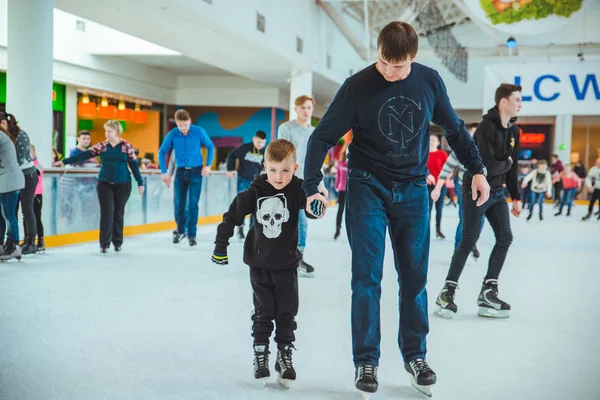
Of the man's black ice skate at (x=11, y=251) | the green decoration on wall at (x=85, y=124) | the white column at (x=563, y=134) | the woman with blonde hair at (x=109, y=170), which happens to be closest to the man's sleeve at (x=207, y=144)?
the woman with blonde hair at (x=109, y=170)

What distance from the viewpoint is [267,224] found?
2123 millimetres

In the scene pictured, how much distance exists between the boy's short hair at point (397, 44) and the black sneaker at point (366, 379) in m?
1.00

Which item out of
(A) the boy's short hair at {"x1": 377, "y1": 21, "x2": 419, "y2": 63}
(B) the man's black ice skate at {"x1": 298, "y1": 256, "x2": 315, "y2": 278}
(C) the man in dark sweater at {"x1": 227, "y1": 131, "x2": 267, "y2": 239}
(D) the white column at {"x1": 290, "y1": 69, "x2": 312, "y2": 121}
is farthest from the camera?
(D) the white column at {"x1": 290, "y1": 69, "x2": 312, "y2": 121}

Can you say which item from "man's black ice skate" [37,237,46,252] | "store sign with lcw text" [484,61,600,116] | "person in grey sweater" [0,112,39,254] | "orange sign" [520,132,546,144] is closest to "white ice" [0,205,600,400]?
"person in grey sweater" [0,112,39,254]

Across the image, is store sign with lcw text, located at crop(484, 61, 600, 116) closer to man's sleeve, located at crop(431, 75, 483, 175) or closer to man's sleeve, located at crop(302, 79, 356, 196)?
man's sleeve, located at crop(431, 75, 483, 175)

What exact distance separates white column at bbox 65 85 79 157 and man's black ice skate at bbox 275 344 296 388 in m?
13.3

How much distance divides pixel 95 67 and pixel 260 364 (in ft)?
44.4

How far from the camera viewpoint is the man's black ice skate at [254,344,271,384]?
2082mm

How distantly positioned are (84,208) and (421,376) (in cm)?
540

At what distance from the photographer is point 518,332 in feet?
9.58

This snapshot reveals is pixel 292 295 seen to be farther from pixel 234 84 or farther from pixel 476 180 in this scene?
pixel 234 84

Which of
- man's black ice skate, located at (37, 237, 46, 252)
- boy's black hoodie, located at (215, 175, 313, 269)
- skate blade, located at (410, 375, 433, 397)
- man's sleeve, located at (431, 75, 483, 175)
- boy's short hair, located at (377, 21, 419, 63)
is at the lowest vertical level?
man's black ice skate, located at (37, 237, 46, 252)

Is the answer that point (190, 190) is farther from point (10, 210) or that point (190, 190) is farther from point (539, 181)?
point (539, 181)

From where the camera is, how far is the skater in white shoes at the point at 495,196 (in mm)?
3131
